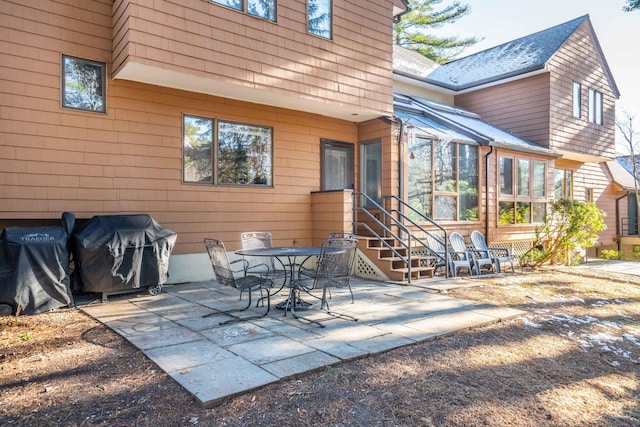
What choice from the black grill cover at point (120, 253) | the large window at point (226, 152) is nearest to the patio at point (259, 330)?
the black grill cover at point (120, 253)

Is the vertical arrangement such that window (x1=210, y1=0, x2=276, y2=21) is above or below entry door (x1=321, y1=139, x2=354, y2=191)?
above

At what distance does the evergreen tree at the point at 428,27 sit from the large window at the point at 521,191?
41.9 ft

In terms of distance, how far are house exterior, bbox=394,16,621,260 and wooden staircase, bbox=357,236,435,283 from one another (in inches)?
83.3

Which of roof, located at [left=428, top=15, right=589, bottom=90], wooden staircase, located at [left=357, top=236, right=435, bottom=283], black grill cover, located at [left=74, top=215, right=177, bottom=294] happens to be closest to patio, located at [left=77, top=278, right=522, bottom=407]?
black grill cover, located at [left=74, top=215, right=177, bottom=294]

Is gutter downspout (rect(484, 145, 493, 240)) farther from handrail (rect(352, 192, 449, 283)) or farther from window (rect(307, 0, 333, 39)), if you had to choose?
window (rect(307, 0, 333, 39))

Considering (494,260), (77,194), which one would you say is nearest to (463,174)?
(494,260)

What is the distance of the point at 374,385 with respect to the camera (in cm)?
321

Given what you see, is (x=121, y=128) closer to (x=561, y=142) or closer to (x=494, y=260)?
(x=494, y=260)

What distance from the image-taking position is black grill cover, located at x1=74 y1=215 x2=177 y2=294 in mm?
5730

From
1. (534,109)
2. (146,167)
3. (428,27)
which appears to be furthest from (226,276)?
(428,27)

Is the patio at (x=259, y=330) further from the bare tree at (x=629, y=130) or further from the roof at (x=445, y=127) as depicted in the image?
the bare tree at (x=629, y=130)

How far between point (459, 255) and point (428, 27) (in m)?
17.6

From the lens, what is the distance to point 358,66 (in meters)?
8.53

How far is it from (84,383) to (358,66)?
284 inches
